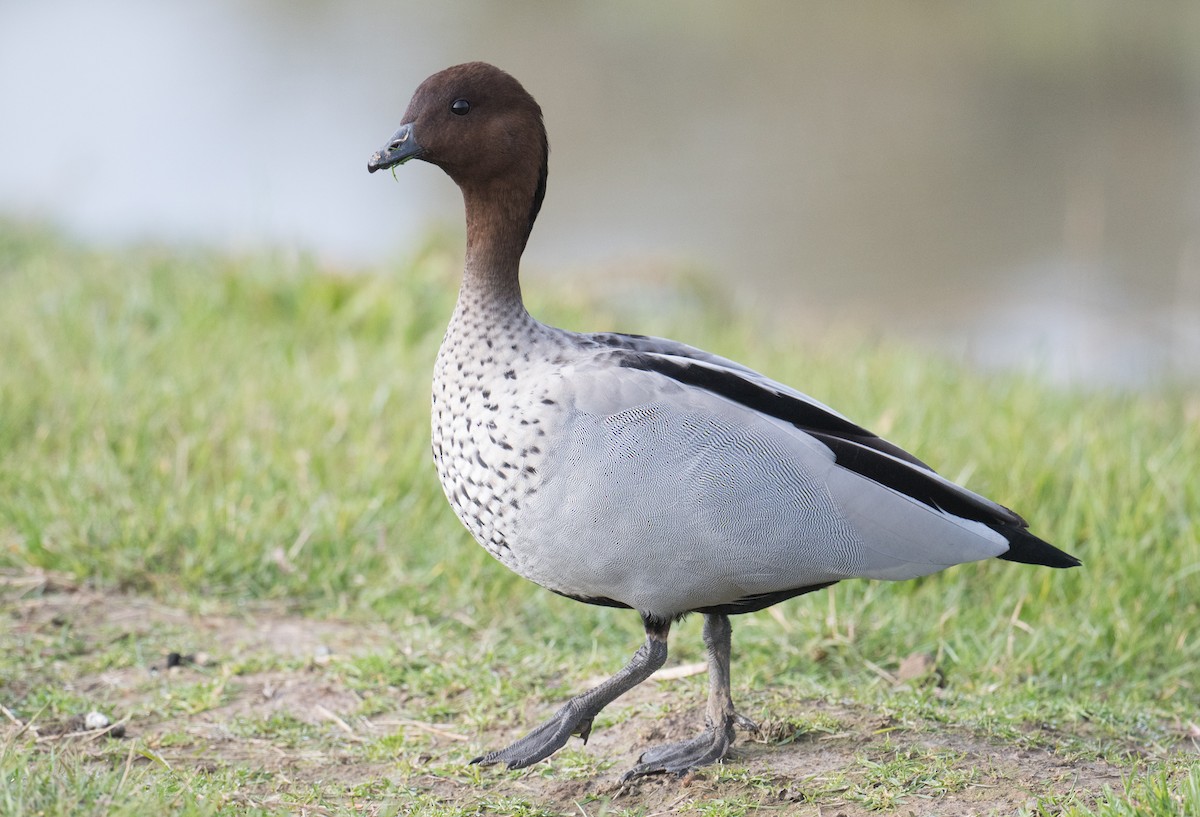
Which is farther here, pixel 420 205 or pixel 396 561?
pixel 420 205

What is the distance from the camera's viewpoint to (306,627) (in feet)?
12.8

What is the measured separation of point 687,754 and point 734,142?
1150 cm

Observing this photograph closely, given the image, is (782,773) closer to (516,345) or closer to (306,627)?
(516,345)

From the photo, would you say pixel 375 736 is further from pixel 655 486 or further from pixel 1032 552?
pixel 1032 552

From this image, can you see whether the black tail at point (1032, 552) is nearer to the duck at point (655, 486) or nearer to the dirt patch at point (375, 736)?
the duck at point (655, 486)

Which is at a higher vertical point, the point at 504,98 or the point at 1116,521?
the point at 504,98

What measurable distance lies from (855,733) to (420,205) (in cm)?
1000

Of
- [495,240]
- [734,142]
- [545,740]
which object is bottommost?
[545,740]

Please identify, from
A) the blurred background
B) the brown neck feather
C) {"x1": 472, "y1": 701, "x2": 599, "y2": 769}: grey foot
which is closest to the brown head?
the brown neck feather

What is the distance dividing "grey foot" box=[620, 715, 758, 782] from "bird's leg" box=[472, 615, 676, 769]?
16 centimetres

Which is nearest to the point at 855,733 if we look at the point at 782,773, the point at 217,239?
the point at 782,773

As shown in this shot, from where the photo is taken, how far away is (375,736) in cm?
328

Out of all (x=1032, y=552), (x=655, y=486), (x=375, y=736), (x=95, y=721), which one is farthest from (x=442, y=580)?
(x=1032, y=552)

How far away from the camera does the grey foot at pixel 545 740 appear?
2975 millimetres
